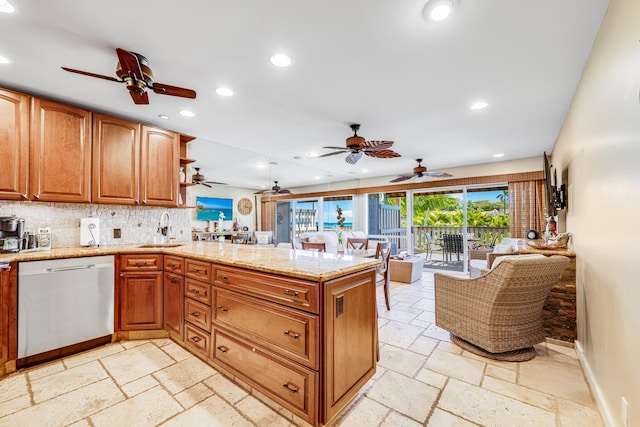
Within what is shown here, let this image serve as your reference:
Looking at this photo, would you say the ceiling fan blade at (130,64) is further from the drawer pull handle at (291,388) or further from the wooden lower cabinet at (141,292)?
the drawer pull handle at (291,388)

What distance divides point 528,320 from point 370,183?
542 centimetres

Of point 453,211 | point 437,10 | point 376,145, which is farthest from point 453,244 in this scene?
point 437,10

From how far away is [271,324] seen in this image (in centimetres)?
172

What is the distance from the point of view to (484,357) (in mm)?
2400

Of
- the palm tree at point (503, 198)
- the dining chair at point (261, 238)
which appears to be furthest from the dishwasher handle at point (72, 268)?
the palm tree at point (503, 198)

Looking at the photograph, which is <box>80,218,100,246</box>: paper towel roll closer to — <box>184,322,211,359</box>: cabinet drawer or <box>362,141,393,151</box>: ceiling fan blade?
<box>184,322,211,359</box>: cabinet drawer

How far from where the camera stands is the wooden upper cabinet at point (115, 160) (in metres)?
2.93

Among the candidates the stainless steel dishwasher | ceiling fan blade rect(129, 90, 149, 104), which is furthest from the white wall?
the stainless steel dishwasher

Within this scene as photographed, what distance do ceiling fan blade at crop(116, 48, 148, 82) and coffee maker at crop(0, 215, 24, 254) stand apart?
182 cm

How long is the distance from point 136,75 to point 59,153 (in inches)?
58.0

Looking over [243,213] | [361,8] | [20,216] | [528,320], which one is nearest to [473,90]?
[361,8]

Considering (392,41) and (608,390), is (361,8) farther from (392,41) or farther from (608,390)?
(608,390)

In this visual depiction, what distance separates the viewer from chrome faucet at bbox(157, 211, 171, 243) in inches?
138

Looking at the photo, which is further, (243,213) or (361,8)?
(243,213)
